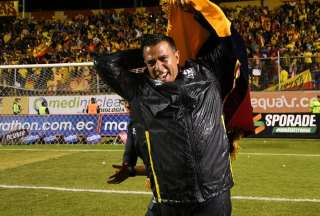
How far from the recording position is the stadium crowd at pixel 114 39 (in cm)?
1791

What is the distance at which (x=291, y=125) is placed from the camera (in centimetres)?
1658

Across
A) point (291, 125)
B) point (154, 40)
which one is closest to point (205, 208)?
point (154, 40)

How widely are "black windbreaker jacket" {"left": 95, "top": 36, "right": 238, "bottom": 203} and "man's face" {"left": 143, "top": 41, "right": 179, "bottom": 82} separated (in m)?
0.05

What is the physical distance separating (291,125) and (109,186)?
30.7ft

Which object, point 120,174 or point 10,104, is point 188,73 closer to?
point 120,174

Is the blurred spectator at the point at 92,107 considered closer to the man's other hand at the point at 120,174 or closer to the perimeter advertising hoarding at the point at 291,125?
the perimeter advertising hoarding at the point at 291,125

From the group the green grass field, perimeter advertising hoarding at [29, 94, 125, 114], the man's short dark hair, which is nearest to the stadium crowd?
perimeter advertising hoarding at [29, 94, 125, 114]

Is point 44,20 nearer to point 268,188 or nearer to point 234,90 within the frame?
point 268,188

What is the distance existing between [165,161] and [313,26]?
74.4 ft

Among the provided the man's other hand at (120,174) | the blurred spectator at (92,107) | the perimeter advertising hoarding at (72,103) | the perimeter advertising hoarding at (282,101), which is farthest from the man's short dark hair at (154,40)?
the perimeter advertising hoarding at (282,101)

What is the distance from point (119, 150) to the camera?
14.0m

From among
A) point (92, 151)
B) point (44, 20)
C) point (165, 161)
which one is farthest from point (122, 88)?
point (44, 20)

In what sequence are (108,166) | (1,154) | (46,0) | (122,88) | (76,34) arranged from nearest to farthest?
(122,88), (108,166), (1,154), (76,34), (46,0)

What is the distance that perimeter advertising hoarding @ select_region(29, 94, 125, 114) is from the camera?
18.0 metres
